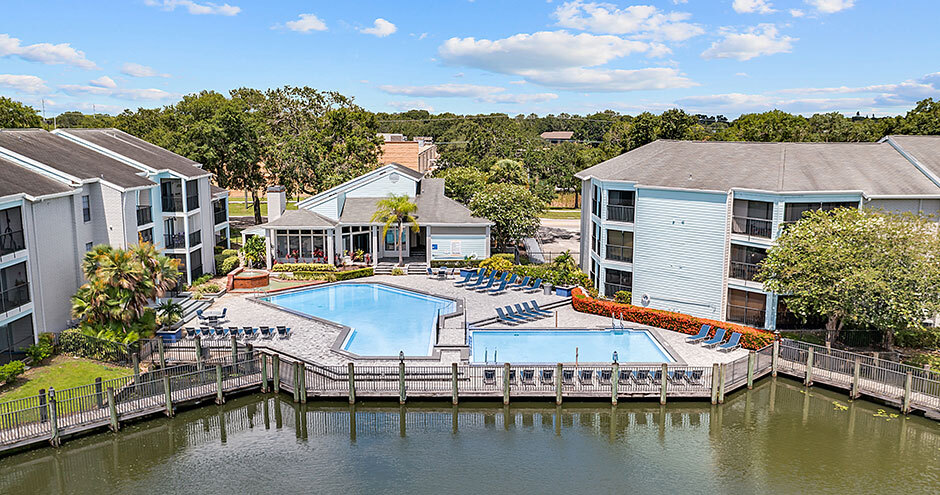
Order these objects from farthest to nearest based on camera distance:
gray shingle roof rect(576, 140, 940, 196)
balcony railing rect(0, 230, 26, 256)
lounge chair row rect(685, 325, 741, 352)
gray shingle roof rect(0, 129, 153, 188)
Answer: gray shingle roof rect(0, 129, 153, 188) < gray shingle roof rect(576, 140, 940, 196) < lounge chair row rect(685, 325, 741, 352) < balcony railing rect(0, 230, 26, 256)

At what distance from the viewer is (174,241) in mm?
37938

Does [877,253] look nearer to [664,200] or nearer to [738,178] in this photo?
[738,178]

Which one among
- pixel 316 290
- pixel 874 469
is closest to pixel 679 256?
pixel 874 469

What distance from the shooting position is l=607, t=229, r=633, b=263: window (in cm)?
3494

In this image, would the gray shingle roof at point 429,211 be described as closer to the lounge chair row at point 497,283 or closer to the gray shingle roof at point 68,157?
the lounge chair row at point 497,283

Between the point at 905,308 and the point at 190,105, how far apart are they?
54.2 meters

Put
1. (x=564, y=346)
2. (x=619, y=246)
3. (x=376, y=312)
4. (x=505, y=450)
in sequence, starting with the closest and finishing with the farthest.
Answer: (x=505, y=450) → (x=564, y=346) → (x=376, y=312) → (x=619, y=246)

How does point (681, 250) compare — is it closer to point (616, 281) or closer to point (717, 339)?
point (616, 281)

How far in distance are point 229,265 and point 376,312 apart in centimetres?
1264

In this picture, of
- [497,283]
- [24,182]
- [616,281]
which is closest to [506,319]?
[616,281]

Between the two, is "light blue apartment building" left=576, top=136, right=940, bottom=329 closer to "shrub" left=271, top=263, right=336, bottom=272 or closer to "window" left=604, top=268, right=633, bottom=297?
"window" left=604, top=268, right=633, bottom=297

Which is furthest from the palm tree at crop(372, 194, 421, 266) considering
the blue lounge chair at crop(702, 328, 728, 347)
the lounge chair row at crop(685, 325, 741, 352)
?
the blue lounge chair at crop(702, 328, 728, 347)

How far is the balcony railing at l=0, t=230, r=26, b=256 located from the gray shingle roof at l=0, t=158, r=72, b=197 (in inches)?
62.8

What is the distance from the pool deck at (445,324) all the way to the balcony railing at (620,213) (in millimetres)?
5394
